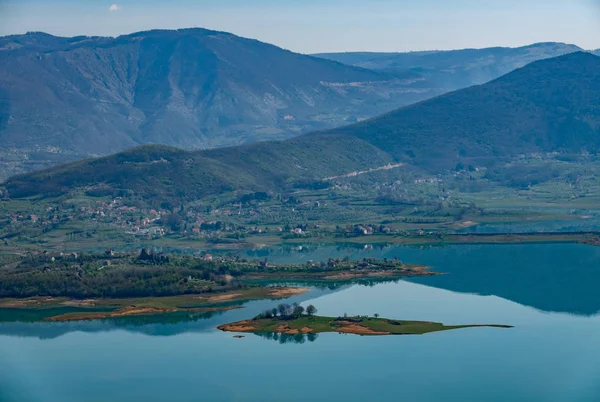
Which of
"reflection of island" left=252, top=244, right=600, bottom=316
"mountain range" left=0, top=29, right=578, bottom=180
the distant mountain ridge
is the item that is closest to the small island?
"reflection of island" left=252, top=244, right=600, bottom=316

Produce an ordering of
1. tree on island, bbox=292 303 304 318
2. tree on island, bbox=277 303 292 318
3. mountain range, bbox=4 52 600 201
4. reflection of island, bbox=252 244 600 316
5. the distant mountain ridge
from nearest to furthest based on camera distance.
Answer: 1. tree on island, bbox=292 303 304 318
2. tree on island, bbox=277 303 292 318
3. reflection of island, bbox=252 244 600 316
4. mountain range, bbox=4 52 600 201
5. the distant mountain ridge

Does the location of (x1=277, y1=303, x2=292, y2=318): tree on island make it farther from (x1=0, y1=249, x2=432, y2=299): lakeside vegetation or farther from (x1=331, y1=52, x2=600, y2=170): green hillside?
(x1=331, y1=52, x2=600, y2=170): green hillside

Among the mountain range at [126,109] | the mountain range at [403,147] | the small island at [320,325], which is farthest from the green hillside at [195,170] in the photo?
the small island at [320,325]

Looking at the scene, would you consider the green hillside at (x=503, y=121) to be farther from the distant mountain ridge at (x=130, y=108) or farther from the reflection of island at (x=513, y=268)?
the reflection of island at (x=513, y=268)

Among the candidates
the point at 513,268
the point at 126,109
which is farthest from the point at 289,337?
the point at 126,109

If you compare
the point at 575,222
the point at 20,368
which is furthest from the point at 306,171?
the point at 20,368

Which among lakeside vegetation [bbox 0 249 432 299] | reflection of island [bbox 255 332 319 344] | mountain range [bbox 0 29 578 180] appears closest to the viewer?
reflection of island [bbox 255 332 319 344]
